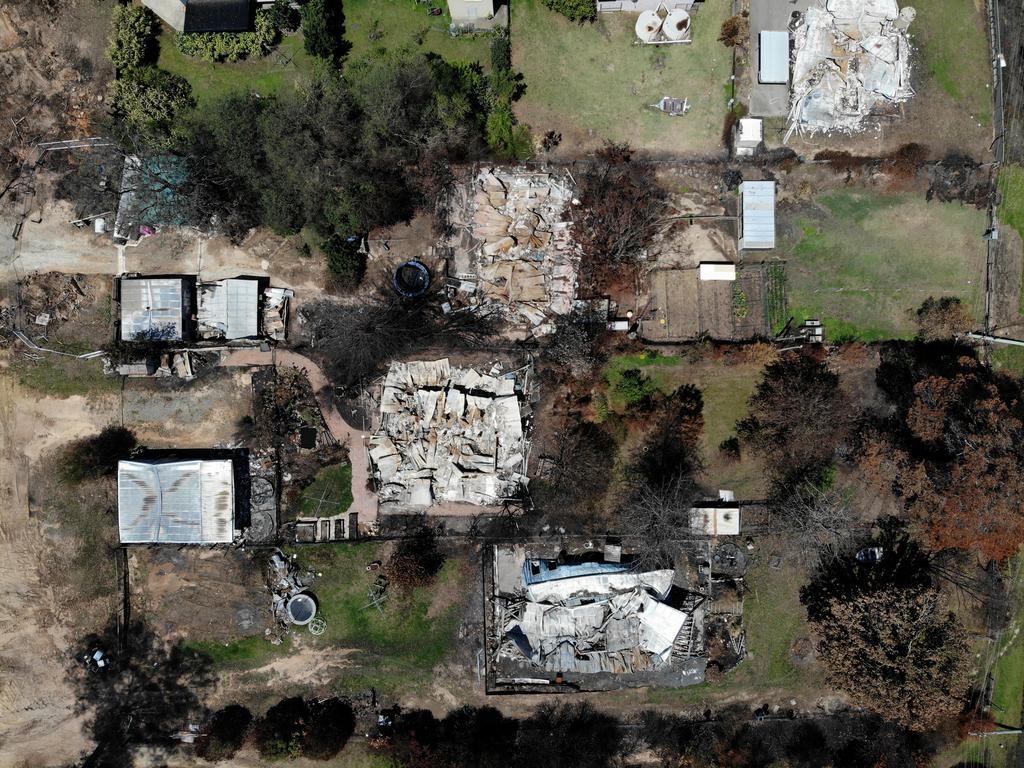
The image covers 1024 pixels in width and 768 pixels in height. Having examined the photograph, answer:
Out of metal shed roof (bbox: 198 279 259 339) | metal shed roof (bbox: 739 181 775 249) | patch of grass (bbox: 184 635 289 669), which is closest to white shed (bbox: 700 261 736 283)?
metal shed roof (bbox: 739 181 775 249)

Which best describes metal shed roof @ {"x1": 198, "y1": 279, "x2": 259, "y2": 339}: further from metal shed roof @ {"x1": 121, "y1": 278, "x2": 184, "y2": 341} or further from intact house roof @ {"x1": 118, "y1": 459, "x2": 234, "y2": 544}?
intact house roof @ {"x1": 118, "y1": 459, "x2": 234, "y2": 544}

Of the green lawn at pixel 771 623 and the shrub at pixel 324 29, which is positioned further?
the green lawn at pixel 771 623

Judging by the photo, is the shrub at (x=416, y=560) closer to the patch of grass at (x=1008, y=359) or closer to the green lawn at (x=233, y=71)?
the green lawn at (x=233, y=71)

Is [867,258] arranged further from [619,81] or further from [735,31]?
[619,81]

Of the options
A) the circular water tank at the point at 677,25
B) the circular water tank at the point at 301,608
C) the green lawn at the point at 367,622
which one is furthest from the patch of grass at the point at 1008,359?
the circular water tank at the point at 301,608

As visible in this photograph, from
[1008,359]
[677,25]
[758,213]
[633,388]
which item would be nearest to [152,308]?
[633,388]
